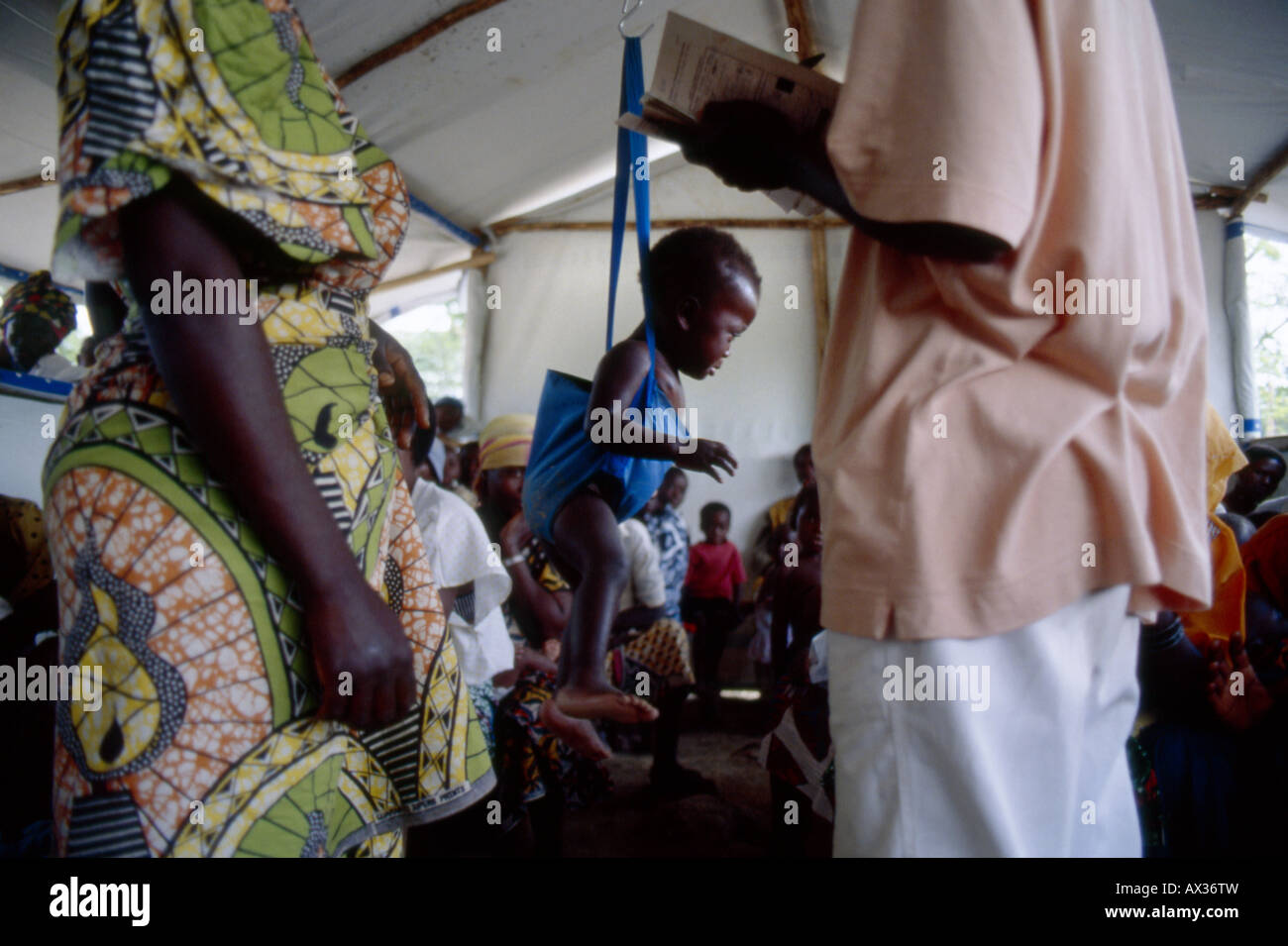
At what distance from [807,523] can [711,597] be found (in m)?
3.21

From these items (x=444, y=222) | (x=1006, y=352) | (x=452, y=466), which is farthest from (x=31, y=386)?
(x=444, y=222)

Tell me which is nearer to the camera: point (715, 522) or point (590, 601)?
point (590, 601)

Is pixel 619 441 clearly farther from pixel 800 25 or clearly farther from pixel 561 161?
pixel 561 161

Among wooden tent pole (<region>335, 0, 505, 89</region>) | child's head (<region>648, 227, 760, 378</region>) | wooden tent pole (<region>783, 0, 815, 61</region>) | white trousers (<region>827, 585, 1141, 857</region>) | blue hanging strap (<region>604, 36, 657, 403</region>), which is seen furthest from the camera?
wooden tent pole (<region>783, 0, 815, 61</region>)

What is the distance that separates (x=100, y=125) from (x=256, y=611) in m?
0.45

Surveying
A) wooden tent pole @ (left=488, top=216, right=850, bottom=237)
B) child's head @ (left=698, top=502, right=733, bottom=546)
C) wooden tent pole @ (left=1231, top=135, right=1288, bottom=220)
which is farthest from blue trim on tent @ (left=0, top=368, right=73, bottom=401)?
wooden tent pole @ (left=1231, top=135, right=1288, bottom=220)

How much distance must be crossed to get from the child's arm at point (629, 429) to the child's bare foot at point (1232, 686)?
5.09ft

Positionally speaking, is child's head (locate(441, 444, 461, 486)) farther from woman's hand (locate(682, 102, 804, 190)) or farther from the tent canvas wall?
woman's hand (locate(682, 102, 804, 190))

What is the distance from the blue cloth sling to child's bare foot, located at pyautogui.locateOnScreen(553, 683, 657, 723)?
0.42m

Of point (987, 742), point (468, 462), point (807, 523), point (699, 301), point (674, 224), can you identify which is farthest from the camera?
point (674, 224)

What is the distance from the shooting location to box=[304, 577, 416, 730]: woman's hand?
2.56ft

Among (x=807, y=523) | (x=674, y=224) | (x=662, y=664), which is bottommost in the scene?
(x=662, y=664)

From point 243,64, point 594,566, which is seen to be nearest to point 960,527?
point 243,64

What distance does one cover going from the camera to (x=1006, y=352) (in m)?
0.98
